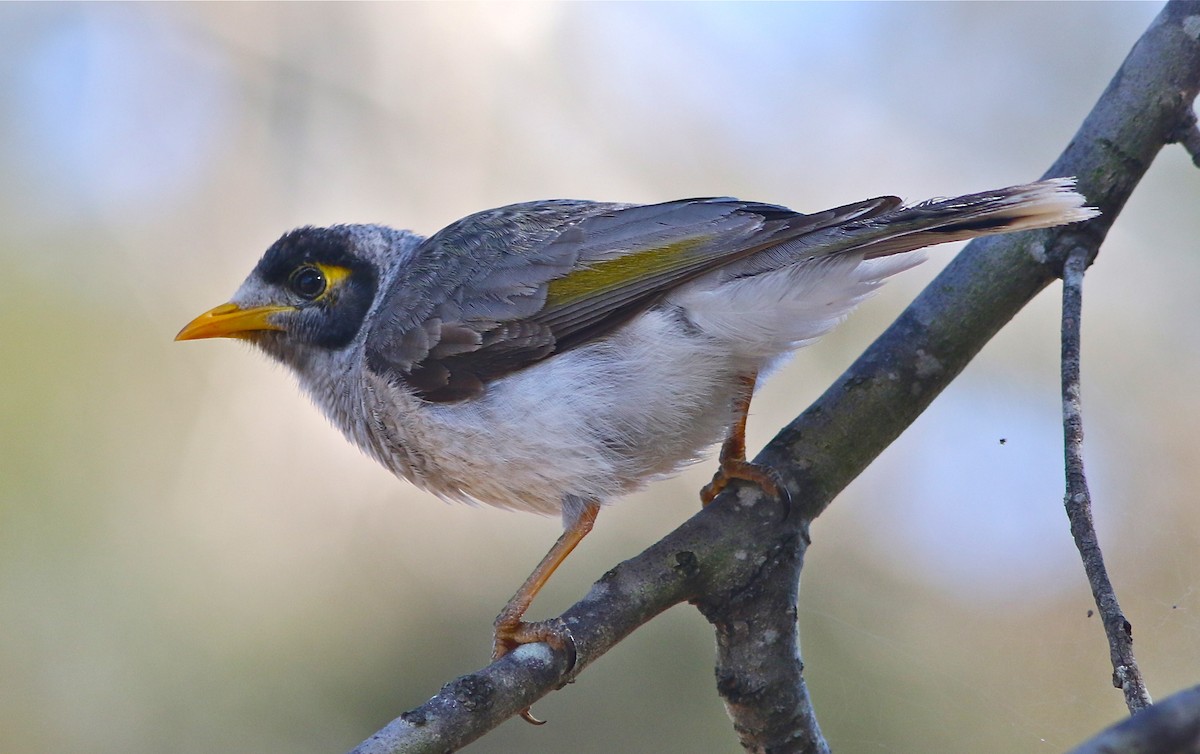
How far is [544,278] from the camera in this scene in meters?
3.99

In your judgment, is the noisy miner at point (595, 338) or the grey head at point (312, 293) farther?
the grey head at point (312, 293)

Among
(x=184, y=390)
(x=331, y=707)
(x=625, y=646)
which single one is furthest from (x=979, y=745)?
(x=184, y=390)

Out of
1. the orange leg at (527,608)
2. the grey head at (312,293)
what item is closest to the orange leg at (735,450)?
the orange leg at (527,608)

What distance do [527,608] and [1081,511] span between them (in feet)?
5.70

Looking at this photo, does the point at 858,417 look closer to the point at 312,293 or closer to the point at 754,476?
the point at 754,476

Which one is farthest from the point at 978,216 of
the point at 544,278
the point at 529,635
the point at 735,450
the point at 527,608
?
the point at 527,608

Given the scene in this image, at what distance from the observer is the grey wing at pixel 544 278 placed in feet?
12.2

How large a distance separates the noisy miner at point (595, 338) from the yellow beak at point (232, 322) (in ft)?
1.90

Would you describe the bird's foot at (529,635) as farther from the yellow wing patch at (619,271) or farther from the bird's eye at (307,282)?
the bird's eye at (307,282)

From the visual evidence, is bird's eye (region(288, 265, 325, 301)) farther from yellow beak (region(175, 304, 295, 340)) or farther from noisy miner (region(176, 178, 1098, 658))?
noisy miner (region(176, 178, 1098, 658))

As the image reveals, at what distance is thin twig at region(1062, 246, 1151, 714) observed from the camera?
2.51 meters

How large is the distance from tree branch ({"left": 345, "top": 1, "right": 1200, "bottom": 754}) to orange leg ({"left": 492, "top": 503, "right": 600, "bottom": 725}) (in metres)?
0.29

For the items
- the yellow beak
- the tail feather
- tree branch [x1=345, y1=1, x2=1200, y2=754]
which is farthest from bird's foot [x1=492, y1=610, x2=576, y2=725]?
the yellow beak

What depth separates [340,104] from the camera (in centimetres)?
791
